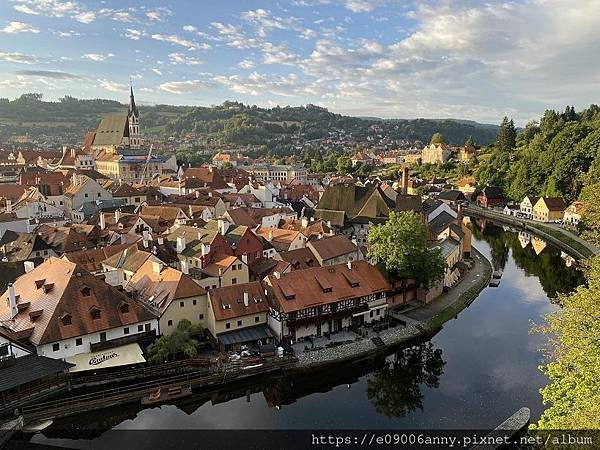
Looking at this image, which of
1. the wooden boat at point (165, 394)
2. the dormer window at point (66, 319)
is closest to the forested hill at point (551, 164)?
the wooden boat at point (165, 394)

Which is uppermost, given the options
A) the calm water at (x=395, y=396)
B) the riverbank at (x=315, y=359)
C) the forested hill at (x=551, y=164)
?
the forested hill at (x=551, y=164)

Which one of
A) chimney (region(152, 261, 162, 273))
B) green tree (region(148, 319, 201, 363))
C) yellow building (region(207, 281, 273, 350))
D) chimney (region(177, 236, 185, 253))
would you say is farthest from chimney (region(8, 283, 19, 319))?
chimney (region(177, 236, 185, 253))

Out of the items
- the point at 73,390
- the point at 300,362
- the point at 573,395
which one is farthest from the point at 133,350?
the point at 573,395

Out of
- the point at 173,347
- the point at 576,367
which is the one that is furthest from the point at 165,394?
the point at 576,367

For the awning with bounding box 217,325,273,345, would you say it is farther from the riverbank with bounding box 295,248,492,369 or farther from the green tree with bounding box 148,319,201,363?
the riverbank with bounding box 295,248,492,369

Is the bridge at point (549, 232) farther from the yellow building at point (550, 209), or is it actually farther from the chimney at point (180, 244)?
the chimney at point (180, 244)

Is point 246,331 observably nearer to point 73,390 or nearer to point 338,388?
point 338,388

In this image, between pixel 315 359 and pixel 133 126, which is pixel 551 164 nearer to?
pixel 315 359
